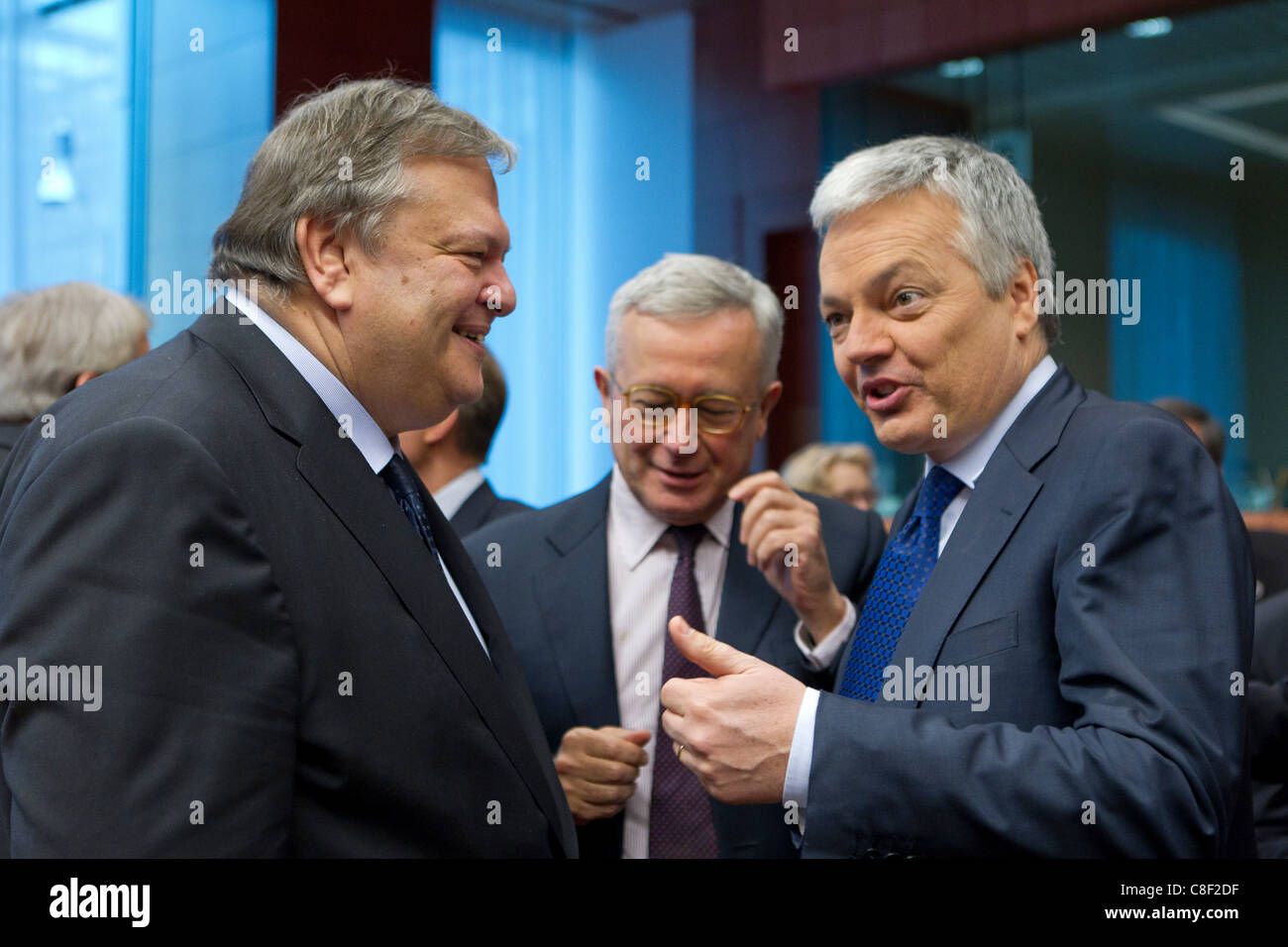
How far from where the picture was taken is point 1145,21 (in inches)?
204

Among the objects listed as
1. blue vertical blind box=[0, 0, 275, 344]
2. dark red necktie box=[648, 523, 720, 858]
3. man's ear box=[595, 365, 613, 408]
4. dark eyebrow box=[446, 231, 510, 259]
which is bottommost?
dark red necktie box=[648, 523, 720, 858]

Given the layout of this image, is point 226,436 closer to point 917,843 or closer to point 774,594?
point 917,843

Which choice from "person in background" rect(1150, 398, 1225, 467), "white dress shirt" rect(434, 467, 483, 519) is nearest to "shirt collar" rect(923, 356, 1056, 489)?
"white dress shirt" rect(434, 467, 483, 519)

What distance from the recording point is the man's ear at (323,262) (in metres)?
Answer: 1.49

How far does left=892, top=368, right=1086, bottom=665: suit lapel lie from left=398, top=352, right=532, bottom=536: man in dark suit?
154cm

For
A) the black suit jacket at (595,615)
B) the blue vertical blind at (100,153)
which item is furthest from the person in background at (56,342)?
the blue vertical blind at (100,153)

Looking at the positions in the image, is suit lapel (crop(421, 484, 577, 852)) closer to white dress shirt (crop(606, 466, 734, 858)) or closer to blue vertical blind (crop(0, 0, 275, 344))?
white dress shirt (crop(606, 466, 734, 858))

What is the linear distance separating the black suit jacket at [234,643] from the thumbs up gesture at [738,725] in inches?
8.0

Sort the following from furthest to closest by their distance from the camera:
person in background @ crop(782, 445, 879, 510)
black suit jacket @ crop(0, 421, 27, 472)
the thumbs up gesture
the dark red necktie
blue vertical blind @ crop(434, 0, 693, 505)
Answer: blue vertical blind @ crop(434, 0, 693, 505)
person in background @ crop(782, 445, 879, 510)
black suit jacket @ crop(0, 421, 27, 472)
the dark red necktie
the thumbs up gesture

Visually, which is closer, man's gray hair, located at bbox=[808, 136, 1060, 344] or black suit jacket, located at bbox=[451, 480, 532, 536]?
man's gray hair, located at bbox=[808, 136, 1060, 344]

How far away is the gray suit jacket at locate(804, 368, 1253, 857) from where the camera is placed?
4.22 ft

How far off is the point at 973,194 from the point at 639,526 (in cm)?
83

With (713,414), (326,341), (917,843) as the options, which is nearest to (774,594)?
(713,414)

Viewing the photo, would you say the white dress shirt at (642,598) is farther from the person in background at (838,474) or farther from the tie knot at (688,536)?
the person in background at (838,474)
